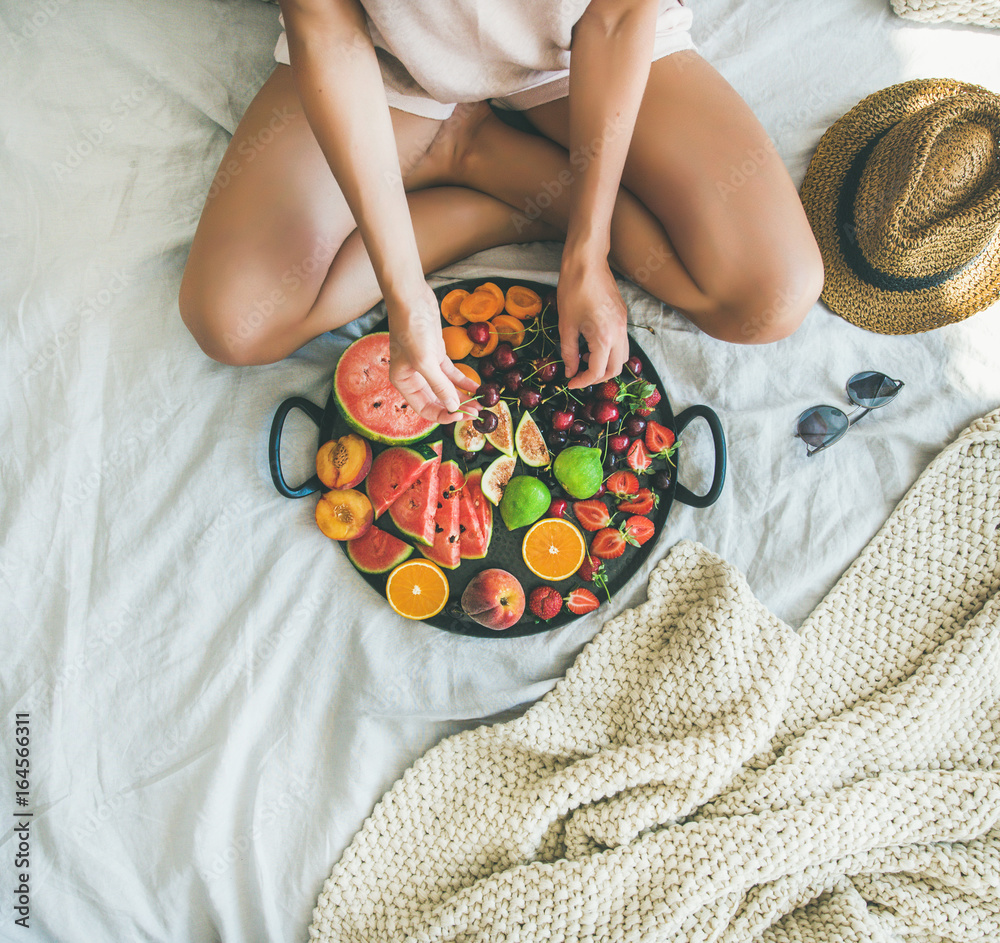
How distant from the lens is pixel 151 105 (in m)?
1.62

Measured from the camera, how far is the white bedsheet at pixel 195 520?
1.52 m

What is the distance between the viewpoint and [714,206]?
1.36 m

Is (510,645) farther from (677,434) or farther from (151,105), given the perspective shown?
(151,105)

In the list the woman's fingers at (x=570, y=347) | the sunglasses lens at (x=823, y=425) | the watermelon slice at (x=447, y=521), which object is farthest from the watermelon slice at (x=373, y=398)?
the sunglasses lens at (x=823, y=425)

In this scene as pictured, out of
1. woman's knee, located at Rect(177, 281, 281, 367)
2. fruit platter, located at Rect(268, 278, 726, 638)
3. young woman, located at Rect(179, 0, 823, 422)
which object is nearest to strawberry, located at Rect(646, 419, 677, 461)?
fruit platter, located at Rect(268, 278, 726, 638)

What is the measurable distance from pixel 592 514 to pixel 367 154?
0.86 meters

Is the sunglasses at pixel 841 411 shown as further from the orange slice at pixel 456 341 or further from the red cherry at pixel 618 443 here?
the orange slice at pixel 456 341

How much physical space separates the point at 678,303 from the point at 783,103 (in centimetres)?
66

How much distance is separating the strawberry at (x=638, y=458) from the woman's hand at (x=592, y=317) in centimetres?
21

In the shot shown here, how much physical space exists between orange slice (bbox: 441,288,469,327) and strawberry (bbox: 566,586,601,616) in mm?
678

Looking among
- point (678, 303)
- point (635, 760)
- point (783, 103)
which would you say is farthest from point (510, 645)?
point (783, 103)

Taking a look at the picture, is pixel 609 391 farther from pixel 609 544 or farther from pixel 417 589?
pixel 417 589

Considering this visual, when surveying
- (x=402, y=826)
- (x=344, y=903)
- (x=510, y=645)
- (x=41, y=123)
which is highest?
(x=41, y=123)

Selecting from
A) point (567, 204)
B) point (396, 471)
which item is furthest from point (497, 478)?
point (567, 204)
